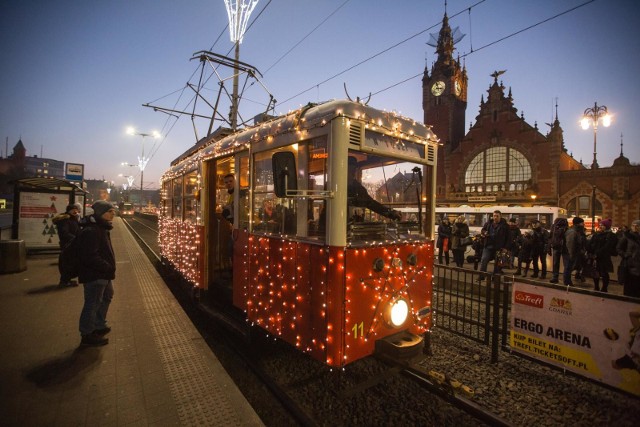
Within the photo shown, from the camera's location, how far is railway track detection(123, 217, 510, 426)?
3.08 metres

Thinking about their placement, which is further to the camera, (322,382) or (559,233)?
(559,233)

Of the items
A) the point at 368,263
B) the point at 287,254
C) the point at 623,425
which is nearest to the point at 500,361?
the point at 623,425

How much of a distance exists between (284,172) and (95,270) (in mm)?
3167

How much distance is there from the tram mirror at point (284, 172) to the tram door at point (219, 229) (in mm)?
2510

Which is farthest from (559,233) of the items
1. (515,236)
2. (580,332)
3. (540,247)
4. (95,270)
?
(95,270)

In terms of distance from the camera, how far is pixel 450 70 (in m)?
46.6

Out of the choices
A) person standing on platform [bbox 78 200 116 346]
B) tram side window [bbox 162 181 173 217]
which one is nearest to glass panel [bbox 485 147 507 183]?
tram side window [bbox 162 181 173 217]

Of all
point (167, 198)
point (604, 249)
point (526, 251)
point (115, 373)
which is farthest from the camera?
point (526, 251)

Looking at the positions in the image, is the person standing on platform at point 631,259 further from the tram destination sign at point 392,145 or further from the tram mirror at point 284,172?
the tram mirror at point 284,172

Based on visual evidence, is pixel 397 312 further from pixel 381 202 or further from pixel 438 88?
pixel 438 88

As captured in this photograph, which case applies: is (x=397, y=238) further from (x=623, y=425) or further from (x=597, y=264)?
(x=597, y=264)

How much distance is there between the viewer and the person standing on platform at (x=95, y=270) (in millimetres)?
4117

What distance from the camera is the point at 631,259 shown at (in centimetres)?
636

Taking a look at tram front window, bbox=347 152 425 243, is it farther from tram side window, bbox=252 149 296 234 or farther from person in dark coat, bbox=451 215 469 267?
person in dark coat, bbox=451 215 469 267
